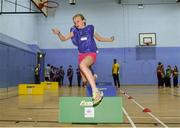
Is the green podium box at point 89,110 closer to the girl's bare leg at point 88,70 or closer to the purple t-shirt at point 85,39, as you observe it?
the girl's bare leg at point 88,70

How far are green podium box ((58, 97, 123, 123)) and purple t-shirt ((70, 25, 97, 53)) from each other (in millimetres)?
786

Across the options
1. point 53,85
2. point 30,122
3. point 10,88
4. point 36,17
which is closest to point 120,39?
point 36,17

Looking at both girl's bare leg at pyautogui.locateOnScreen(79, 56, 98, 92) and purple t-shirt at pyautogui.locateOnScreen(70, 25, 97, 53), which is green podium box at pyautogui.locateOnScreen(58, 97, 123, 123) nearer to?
girl's bare leg at pyautogui.locateOnScreen(79, 56, 98, 92)

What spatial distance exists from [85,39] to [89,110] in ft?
3.64

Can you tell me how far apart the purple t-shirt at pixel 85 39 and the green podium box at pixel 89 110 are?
786 millimetres

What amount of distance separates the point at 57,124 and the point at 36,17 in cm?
2142

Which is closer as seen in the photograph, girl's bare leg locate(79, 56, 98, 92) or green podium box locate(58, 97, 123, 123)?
girl's bare leg locate(79, 56, 98, 92)

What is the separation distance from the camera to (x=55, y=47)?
84.8 feet

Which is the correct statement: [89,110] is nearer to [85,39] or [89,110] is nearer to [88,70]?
[88,70]

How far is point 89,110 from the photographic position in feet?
16.4

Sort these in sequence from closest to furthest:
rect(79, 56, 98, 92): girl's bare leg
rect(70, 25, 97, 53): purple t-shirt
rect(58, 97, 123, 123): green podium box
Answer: rect(79, 56, 98, 92): girl's bare leg → rect(58, 97, 123, 123): green podium box → rect(70, 25, 97, 53): purple t-shirt

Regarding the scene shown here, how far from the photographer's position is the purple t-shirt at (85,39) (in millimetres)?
5273

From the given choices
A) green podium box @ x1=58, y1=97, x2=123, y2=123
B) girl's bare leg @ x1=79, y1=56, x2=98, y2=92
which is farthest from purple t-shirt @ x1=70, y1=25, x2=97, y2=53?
green podium box @ x1=58, y1=97, x2=123, y2=123

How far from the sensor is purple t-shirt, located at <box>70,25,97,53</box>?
5.27 meters
